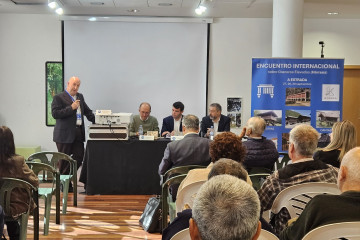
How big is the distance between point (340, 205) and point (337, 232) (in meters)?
0.19

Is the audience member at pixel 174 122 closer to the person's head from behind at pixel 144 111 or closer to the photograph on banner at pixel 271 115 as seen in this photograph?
the person's head from behind at pixel 144 111

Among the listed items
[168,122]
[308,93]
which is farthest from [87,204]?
[308,93]

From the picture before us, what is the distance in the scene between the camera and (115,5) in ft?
29.8

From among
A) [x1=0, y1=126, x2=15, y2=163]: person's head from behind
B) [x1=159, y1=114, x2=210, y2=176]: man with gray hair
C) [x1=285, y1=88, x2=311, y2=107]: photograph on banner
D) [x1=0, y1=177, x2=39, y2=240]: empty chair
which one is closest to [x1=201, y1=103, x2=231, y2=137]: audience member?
[x1=285, y1=88, x2=311, y2=107]: photograph on banner

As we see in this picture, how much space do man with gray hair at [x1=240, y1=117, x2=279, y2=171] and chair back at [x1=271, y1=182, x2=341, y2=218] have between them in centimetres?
171

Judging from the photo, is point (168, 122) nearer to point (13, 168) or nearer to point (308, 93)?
point (308, 93)

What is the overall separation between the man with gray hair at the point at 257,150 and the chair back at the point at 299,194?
171cm

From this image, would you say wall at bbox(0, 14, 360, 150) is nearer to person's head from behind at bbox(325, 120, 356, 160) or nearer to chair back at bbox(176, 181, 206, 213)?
person's head from behind at bbox(325, 120, 356, 160)

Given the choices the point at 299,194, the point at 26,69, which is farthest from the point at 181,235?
the point at 26,69

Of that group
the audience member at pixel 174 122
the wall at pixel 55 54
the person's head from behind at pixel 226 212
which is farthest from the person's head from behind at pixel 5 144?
the wall at pixel 55 54

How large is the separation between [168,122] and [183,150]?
2.53 m

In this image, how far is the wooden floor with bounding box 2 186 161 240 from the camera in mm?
5453

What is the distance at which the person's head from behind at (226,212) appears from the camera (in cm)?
149

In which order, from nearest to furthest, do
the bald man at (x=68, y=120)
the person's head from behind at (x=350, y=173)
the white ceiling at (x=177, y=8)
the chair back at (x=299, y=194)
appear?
the person's head from behind at (x=350, y=173) → the chair back at (x=299, y=194) → the bald man at (x=68, y=120) → the white ceiling at (x=177, y=8)
